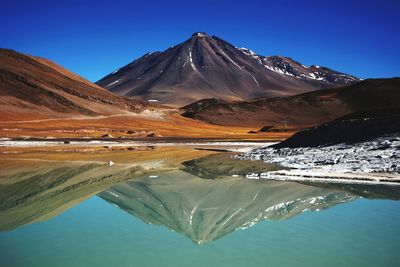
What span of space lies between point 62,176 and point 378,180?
12867mm

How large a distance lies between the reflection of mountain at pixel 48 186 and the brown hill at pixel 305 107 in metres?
106

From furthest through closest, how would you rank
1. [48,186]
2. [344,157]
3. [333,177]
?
[344,157] < [333,177] < [48,186]

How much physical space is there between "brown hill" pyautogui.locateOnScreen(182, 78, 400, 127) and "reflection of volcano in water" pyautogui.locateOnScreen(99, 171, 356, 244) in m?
110

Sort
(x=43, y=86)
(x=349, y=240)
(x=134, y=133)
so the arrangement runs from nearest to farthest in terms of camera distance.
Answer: (x=349, y=240), (x=134, y=133), (x=43, y=86)

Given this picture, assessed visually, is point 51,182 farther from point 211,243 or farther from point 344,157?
point 344,157

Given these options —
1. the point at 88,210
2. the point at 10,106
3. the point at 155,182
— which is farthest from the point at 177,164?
the point at 10,106

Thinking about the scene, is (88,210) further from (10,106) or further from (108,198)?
(10,106)

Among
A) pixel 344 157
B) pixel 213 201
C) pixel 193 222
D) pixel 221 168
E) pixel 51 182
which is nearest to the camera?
pixel 193 222

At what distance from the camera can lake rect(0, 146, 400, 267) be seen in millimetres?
8078

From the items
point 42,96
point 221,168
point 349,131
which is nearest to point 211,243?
point 221,168

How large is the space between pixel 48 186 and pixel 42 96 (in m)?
96.2

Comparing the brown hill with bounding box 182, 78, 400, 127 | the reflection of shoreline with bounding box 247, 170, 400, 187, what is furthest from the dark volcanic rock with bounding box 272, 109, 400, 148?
the brown hill with bounding box 182, 78, 400, 127

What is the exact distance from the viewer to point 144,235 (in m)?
9.53

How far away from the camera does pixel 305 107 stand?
134 m
